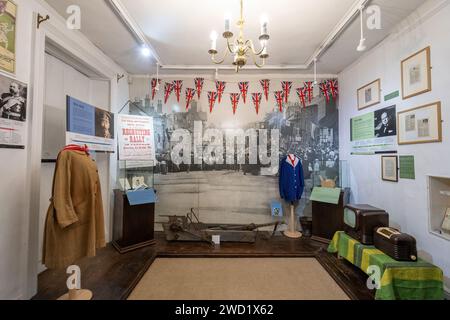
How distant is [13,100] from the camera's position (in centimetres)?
183

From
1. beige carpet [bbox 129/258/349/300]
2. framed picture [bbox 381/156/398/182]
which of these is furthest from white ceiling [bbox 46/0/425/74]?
beige carpet [bbox 129/258/349/300]

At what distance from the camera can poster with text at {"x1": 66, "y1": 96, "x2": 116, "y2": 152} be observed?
7.76 ft

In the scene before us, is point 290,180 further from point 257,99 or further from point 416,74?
point 416,74

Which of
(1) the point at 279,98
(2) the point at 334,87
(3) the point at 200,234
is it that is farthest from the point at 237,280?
(2) the point at 334,87

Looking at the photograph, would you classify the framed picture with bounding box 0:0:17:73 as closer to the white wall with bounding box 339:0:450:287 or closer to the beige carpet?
the beige carpet

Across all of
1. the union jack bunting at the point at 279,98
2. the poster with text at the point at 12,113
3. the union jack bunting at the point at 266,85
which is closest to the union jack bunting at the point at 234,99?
the union jack bunting at the point at 266,85

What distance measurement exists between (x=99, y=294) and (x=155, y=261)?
798mm

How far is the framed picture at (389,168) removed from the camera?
105 inches

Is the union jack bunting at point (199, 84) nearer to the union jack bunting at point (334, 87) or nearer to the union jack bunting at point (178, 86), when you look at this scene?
the union jack bunting at point (178, 86)

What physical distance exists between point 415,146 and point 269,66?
234cm

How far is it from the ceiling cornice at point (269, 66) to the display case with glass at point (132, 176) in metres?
1.74

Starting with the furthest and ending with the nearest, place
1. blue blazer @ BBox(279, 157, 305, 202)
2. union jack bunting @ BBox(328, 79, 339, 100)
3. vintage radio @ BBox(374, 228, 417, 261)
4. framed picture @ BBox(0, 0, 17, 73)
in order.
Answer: union jack bunting @ BBox(328, 79, 339, 100) → blue blazer @ BBox(279, 157, 305, 202) → vintage radio @ BBox(374, 228, 417, 261) → framed picture @ BBox(0, 0, 17, 73)

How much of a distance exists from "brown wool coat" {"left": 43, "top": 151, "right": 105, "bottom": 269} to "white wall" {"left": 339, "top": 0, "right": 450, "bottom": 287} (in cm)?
335

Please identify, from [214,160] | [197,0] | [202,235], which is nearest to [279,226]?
[202,235]
